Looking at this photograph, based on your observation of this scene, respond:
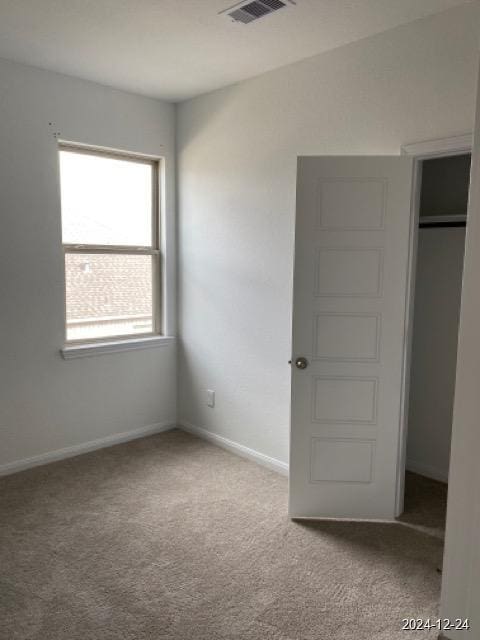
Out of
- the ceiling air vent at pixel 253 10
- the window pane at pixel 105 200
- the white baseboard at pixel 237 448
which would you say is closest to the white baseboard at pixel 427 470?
the white baseboard at pixel 237 448

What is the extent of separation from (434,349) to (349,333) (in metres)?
1.07

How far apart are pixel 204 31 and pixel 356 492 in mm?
2738

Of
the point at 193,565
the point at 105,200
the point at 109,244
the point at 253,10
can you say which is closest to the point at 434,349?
the point at 193,565

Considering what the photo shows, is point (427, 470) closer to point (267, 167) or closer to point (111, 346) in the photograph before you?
point (267, 167)

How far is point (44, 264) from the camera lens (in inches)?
138

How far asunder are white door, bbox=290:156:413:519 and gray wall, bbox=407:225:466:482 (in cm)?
83

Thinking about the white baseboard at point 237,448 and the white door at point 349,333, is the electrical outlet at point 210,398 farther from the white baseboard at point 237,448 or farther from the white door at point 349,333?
the white door at point 349,333

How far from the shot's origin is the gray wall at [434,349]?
11.1ft

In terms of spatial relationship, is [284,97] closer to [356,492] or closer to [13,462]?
[356,492]

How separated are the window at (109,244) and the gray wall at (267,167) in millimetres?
280

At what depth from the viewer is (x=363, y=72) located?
2.89 metres

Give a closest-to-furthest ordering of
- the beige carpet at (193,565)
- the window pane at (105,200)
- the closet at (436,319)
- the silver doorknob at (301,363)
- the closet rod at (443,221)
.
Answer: the beige carpet at (193,565)
the silver doorknob at (301,363)
the closet rod at (443,221)
the closet at (436,319)
the window pane at (105,200)

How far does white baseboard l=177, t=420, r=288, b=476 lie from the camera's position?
3547mm

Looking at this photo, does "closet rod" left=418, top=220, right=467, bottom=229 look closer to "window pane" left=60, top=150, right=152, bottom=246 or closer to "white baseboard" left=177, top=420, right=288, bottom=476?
"white baseboard" left=177, top=420, right=288, bottom=476
